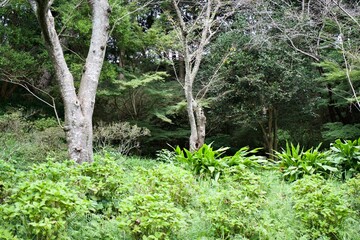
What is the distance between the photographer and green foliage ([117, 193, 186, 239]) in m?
1.94

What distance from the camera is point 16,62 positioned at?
7.51m

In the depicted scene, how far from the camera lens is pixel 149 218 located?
1.93 metres

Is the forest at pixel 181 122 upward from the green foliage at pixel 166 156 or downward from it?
upward

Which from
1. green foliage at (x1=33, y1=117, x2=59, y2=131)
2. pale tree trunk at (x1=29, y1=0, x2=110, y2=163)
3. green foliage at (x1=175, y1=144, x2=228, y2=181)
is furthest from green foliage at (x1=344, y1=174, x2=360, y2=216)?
green foliage at (x1=33, y1=117, x2=59, y2=131)

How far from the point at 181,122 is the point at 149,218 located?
9085 mm

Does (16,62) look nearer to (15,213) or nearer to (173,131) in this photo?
(173,131)

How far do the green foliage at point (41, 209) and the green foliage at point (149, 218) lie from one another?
29 centimetres

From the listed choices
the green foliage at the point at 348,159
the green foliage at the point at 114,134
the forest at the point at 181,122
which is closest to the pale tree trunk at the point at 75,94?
the forest at the point at 181,122

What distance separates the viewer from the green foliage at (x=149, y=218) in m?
1.94

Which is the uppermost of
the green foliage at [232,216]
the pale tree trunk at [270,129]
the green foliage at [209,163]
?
the green foliage at [232,216]

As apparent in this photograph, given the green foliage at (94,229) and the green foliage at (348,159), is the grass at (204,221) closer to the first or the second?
the green foliage at (94,229)

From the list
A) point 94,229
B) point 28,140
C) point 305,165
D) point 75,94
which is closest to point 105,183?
point 94,229

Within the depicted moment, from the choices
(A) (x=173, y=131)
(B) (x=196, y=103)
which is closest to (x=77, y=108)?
(B) (x=196, y=103)

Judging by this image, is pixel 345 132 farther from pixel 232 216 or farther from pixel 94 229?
pixel 94 229
